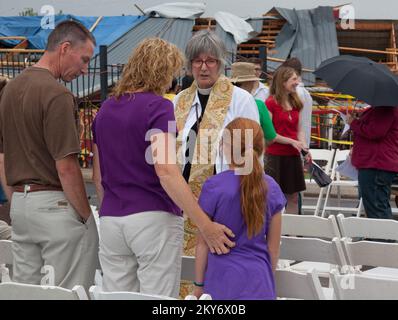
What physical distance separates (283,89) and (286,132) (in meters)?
0.37

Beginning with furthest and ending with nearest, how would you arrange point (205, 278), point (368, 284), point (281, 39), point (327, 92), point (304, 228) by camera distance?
1. point (281, 39)
2. point (327, 92)
3. point (304, 228)
4. point (205, 278)
5. point (368, 284)

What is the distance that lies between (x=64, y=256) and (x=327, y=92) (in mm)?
14071

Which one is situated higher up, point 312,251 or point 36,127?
point 36,127

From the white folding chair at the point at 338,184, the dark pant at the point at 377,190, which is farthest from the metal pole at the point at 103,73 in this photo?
the dark pant at the point at 377,190

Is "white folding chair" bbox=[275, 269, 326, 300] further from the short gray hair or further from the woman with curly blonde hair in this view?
the short gray hair

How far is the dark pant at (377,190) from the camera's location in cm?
706

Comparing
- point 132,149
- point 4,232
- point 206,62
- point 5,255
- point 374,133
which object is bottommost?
point 4,232

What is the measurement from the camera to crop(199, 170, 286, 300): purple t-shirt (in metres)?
3.56

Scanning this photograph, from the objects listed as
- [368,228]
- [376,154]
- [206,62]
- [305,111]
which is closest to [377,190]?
[376,154]

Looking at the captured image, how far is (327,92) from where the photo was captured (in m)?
17.4

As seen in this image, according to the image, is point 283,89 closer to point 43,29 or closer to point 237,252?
point 237,252

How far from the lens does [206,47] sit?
4.34 metres
